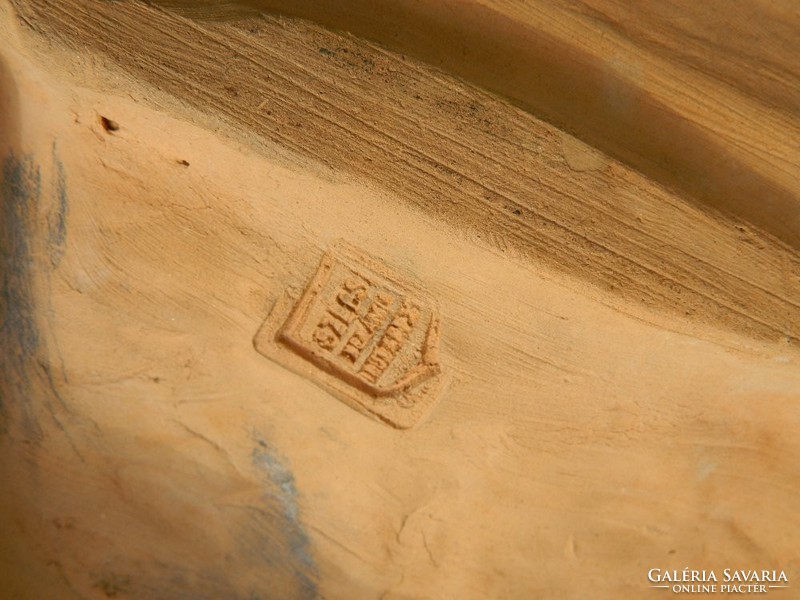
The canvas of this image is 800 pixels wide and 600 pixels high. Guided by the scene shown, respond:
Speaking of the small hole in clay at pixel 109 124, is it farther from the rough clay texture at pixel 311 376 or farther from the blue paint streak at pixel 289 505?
the blue paint streak at pixel 289 505

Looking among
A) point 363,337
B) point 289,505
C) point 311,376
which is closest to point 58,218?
point 311,376

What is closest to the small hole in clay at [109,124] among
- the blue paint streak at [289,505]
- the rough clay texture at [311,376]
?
the rough clay texture at [311,376]

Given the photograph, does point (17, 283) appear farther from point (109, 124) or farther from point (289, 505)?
point (289, 505)

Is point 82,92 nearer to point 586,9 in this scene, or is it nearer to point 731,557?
point 586,9

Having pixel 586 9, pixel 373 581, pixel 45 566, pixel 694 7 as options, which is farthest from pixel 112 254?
pixel 694 7

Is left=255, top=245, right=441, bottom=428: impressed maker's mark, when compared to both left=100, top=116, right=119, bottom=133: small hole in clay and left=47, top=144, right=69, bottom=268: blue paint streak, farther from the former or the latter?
left=100, top=116, right=119, bottom=133: small hole in clay

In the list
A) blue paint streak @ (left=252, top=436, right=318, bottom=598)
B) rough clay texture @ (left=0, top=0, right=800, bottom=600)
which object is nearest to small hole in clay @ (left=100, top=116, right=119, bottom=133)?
rough clay texture @ (left=0, top=0, right=800, bottom=600)
